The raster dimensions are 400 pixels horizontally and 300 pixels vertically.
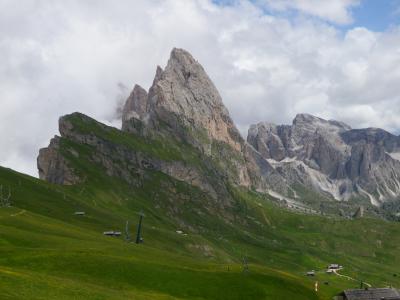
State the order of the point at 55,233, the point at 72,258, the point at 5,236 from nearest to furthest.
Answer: the point at 72,258 → the point at 5,236 → the point at 55,233

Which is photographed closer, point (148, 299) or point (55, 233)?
point (148, 299)

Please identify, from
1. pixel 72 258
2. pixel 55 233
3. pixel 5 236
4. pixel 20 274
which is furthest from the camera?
pixel 55 233

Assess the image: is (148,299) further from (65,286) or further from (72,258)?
(72,258)

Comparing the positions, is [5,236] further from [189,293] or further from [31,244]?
[189,293]

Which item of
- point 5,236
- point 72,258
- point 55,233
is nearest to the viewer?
point 72,258

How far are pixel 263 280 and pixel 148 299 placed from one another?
144ft

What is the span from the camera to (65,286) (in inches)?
2896

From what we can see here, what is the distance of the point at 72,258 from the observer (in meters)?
101

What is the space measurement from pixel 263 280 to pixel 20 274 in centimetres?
6160

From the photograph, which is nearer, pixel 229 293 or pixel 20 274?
pixel 20 274

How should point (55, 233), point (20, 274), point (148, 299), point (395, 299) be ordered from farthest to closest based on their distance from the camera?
point (55, 233), point (395, 299), point (148, 299), point (20, 274)

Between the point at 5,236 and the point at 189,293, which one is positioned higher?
the point at 5,236

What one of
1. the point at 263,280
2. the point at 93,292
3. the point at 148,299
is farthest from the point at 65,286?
the point at 263,280

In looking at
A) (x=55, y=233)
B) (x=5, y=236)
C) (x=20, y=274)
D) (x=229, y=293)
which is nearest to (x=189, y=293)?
(x=229, y=293)
